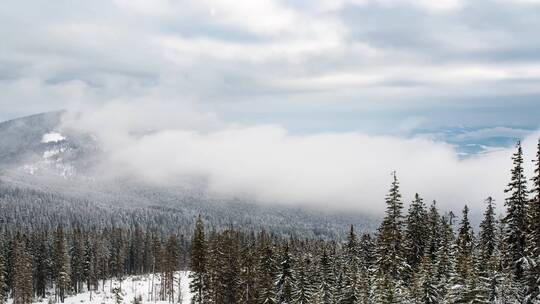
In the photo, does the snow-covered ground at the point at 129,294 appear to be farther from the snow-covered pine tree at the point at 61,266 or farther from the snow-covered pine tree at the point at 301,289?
the snow-covered pine tree at the point at 301,289

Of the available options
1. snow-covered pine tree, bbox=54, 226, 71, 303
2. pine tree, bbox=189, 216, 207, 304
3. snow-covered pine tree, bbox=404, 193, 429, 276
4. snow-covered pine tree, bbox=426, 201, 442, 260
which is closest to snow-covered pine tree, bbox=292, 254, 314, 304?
pine tree, bbox=189, 216, 207, 304

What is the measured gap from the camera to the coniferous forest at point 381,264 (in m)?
41.0

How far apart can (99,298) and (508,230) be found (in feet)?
325

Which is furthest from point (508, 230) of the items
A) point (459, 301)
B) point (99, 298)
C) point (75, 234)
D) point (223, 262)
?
point (75, 234)

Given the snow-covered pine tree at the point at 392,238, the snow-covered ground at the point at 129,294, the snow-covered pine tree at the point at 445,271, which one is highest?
the snow-covered pine tree at the point at 392,238

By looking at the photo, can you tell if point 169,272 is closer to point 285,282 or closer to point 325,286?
point 325,286

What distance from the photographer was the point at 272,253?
83.8 metres

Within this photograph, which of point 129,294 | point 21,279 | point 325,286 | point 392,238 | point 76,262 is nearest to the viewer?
point 392,238

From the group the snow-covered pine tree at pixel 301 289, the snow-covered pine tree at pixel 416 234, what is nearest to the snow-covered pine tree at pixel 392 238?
the snow-covered pine tree at pixel 301 289

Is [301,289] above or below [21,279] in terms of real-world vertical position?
below

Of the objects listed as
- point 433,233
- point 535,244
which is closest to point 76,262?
point 433,233

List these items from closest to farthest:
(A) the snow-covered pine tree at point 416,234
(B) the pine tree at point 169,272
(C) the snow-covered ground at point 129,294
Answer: (A) the snow-covered pine tree at point 416,234 → (B) the pine tree at point 169,272 → (C) the snow-covered ground at point 129,294

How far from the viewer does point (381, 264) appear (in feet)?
165

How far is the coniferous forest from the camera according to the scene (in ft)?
135
